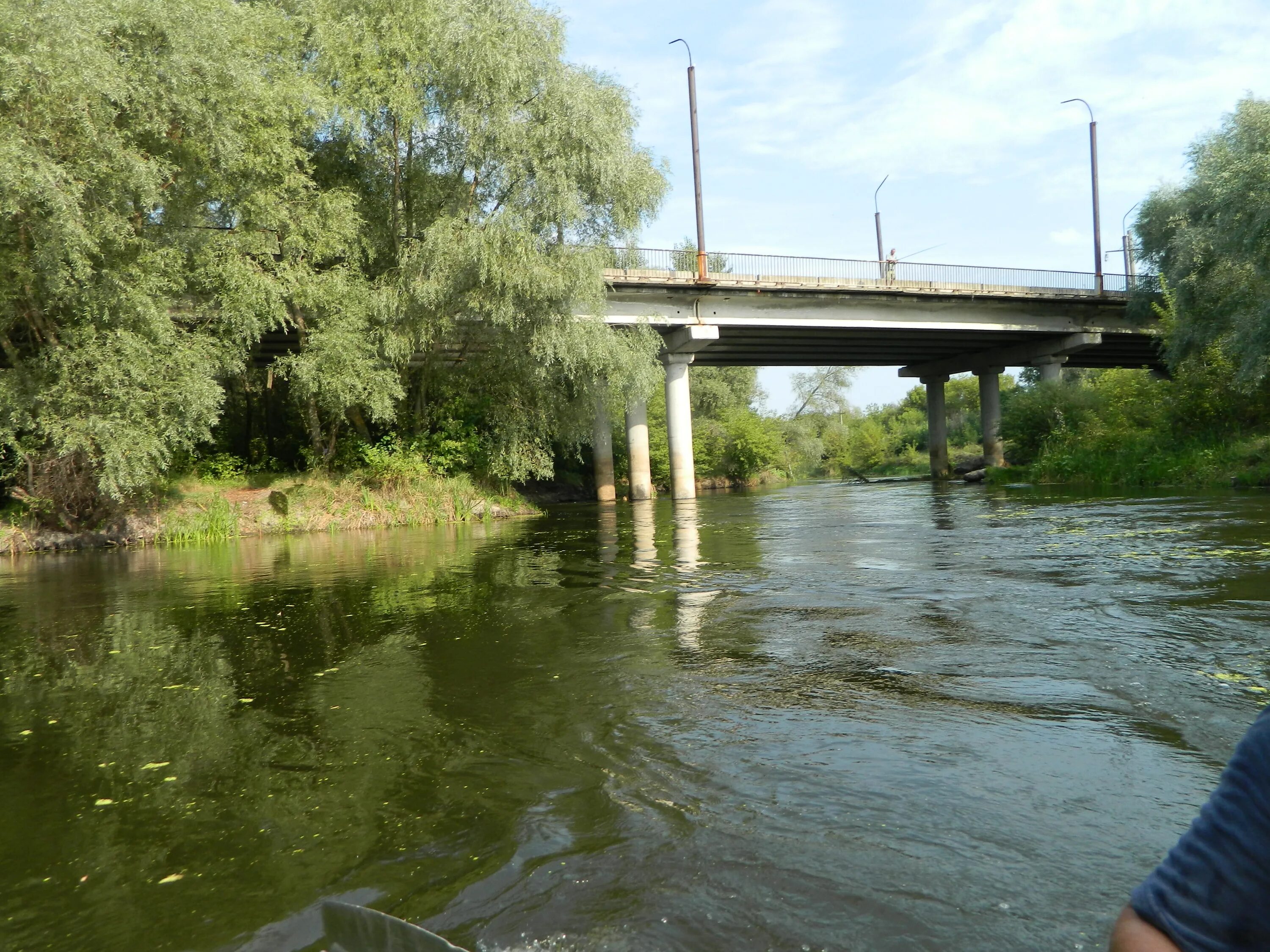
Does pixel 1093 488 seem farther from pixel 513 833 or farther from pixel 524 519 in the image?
pixel 513 833

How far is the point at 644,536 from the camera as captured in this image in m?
15.5

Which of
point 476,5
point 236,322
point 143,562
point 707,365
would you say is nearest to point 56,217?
point 236,322

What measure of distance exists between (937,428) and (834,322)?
17648mm

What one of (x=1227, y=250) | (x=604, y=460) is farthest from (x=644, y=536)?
(x=1227, y=250)

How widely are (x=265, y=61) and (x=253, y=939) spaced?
22588 mm

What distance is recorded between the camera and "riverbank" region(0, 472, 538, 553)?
18.8m

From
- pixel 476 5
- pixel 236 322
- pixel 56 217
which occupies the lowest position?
pixel 236 322

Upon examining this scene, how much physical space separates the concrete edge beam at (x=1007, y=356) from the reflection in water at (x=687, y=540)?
72.8 feet

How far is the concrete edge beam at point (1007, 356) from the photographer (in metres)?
37.7

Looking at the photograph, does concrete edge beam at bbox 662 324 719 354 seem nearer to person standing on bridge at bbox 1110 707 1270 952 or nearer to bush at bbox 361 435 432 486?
bush at bbox 361 435 432 486

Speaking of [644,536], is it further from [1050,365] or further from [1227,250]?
[1050,365]

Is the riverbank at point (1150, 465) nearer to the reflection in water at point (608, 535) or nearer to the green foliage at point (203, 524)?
the reflection in water at point (608, 535)

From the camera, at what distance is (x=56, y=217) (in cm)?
1532

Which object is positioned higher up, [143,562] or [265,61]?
[265,61]
